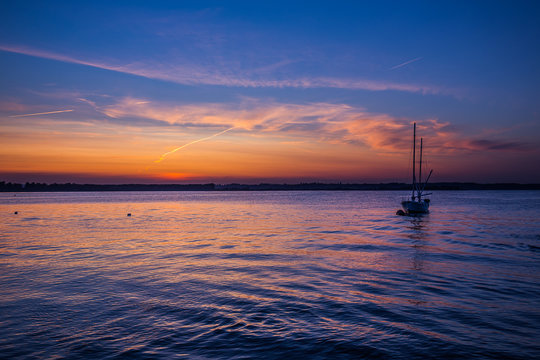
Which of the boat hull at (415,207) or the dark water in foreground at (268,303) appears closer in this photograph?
the dark water in foreground at (268,303)

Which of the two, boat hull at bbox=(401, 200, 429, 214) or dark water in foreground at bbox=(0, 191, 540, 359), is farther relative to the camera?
boat hull at bbox=(401, 200, 429, 214)

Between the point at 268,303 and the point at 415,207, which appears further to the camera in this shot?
the point at 415,207

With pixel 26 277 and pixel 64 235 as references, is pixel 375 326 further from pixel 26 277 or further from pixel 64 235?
pixel 64 235

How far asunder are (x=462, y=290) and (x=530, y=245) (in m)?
17.3

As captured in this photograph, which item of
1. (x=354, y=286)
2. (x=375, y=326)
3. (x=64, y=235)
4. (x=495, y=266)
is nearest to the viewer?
(x=375, y=326)

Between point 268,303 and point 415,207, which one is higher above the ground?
point 415,207

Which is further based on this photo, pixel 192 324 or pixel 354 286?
pixel 354 286

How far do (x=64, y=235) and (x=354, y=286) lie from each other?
27776mm

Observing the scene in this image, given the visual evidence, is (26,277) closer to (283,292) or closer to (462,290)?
(283,292)

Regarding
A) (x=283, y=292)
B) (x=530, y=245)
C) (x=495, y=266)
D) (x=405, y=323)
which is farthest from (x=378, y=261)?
(x=530, y=245)

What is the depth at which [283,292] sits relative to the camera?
12.5 m

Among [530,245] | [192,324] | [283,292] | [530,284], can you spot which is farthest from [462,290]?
[530,245]

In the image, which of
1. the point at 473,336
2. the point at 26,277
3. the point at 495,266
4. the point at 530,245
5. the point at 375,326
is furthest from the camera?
the point at 530,245

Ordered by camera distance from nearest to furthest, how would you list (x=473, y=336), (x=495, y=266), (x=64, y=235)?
(x=473, y=336)
(x=495, y=266)
(x=64, y=235)
